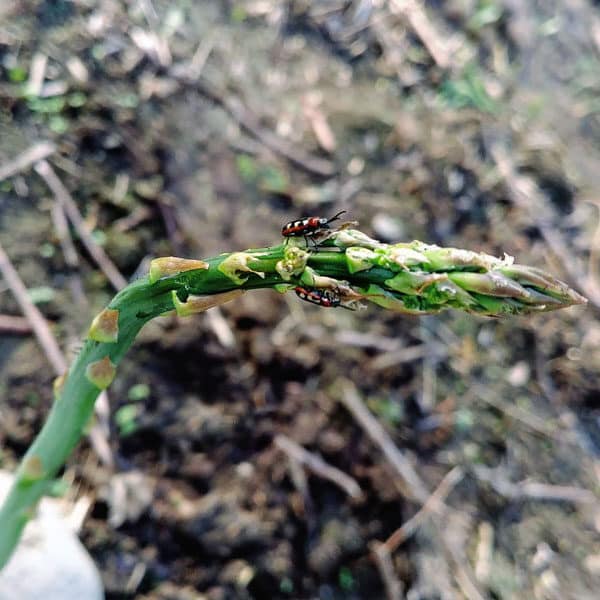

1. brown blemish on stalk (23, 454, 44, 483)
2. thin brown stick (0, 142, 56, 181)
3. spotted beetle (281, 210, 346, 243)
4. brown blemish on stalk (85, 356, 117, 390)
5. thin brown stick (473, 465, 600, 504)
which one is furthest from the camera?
thin brown stick (473, 465, 600, 504)

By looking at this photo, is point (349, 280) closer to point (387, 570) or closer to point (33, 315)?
point (33, 315)

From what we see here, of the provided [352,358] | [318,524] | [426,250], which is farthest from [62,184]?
[426,250]

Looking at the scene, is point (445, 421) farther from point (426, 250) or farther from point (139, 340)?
point (426, 250)

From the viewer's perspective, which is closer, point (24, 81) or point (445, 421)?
point (24, 81)

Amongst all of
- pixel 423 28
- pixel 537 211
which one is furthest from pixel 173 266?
pixel 423 28

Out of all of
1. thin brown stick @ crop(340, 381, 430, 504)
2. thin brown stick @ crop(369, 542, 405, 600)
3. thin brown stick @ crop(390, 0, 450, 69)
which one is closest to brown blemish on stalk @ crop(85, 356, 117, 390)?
thin brown stick @ crop(340, 381, 430, 504)

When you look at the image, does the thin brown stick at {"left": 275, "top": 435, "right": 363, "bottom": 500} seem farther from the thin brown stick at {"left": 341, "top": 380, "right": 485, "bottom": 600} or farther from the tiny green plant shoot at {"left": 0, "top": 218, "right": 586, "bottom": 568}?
the tiny green plant shoot at {"left": 0, "top": 218, "right": 586, "bottom": 568}
